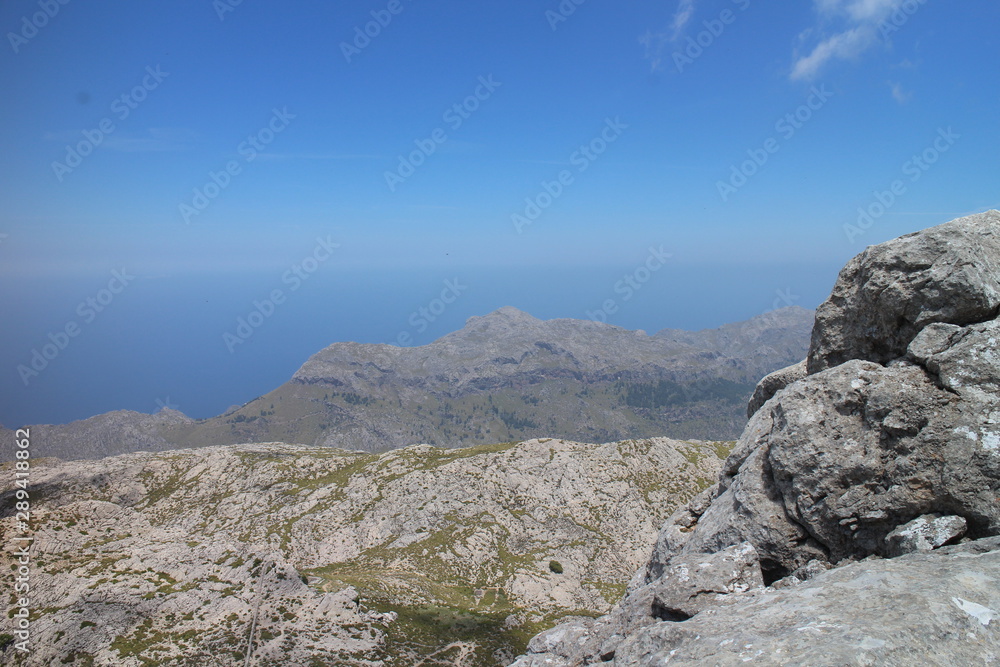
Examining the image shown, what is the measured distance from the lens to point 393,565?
3086 inches

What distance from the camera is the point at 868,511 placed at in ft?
58.8

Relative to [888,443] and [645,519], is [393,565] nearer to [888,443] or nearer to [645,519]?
[645,519]

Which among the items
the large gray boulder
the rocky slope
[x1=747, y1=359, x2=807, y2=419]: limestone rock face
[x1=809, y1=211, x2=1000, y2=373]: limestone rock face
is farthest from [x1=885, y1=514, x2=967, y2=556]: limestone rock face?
the rocky slope

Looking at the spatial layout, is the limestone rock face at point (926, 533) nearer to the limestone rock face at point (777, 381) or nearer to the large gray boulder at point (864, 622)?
the large gray boulder at point (864, 622)

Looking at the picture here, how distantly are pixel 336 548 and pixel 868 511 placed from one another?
83992 millimetres

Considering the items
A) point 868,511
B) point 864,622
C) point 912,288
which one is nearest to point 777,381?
point 912,288

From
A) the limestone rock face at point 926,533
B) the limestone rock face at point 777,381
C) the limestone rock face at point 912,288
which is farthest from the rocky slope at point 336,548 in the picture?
the limestone rock face at point 912,288

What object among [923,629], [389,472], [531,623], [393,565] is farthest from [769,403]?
[389,472]

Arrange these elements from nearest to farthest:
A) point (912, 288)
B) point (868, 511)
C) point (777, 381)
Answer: point (868, 511)
point (912, 288)
point (777, 381)

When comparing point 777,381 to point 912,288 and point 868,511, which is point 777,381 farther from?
point 868,511

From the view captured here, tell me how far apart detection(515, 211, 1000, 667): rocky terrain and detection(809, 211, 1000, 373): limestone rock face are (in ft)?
0.19

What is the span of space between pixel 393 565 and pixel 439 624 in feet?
77.3

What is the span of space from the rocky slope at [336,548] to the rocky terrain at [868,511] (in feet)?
122

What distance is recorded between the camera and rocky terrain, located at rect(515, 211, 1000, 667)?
13.0 metres
